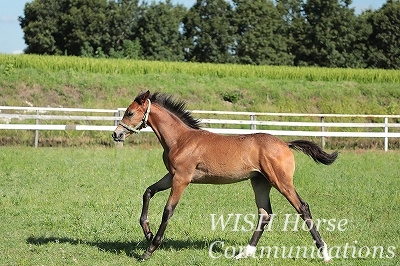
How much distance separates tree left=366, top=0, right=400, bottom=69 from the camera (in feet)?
178

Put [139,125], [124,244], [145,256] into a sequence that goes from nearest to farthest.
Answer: [145,256]
[139,125]
[124,244]

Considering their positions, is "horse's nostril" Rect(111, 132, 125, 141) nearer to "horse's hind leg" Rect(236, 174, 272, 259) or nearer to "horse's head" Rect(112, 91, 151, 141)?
"horse's head" Rect(112, 91, 151, 141)

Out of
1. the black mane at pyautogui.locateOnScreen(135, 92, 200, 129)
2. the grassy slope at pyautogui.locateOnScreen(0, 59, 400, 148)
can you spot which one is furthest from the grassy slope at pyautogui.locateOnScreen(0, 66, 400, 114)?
the black mane at pyautogui.locateOnScreen(135, 92, 200, 129)

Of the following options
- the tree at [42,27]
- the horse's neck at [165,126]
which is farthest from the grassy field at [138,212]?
the tree at [42,27]

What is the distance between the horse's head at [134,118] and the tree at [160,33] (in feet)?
146

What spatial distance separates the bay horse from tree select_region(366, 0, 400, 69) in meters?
47.8

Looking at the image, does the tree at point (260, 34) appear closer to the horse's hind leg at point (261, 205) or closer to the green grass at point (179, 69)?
the green grass at point (179, 69)

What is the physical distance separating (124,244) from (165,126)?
176 cm

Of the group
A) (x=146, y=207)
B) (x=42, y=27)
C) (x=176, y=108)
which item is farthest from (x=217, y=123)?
(x=42, y=27)

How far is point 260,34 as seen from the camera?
179 feet

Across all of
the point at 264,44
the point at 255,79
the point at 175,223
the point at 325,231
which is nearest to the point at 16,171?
the point at 175,223

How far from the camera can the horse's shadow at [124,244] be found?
346 inches

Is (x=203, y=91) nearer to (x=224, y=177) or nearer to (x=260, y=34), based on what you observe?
(x=260, y=34)

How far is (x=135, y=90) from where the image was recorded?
31.5m
